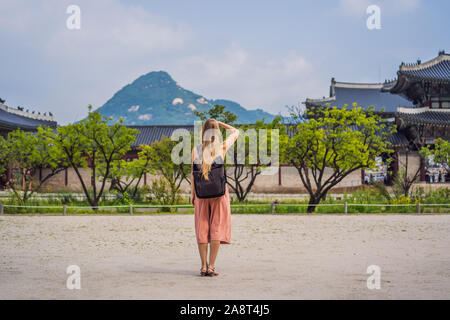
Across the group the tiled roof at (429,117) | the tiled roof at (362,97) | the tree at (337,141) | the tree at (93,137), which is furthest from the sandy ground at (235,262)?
the tiled roof at (362,97)

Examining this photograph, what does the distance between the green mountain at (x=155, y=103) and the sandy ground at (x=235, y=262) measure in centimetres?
12734

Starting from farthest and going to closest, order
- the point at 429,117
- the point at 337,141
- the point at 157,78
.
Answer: the point at 157,78 < the point at 429,117 < the point at 337,141

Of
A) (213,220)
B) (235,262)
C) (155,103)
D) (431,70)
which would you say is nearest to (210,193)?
(213,220)

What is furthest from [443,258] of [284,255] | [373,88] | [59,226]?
[373,88]

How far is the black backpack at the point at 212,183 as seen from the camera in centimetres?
557

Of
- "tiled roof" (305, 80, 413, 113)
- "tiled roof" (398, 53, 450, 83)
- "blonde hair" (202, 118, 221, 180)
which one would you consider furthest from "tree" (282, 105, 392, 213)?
"tiled roof" (305, 80, 413, 113)

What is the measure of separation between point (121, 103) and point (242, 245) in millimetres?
150164

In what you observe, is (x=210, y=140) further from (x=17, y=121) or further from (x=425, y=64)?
(x=17, y=121)

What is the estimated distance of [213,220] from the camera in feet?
18.7

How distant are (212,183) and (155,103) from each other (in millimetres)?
146921

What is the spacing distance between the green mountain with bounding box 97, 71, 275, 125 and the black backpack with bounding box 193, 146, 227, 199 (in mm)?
131984

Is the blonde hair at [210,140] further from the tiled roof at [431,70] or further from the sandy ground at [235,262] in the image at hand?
the tiled roof at [431,70]

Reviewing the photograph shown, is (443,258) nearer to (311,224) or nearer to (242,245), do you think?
(242,245)

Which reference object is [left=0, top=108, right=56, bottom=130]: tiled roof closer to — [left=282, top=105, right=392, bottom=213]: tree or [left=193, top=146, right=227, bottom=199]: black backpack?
[left=282, top=105, right=392, bottom=213]: tree
